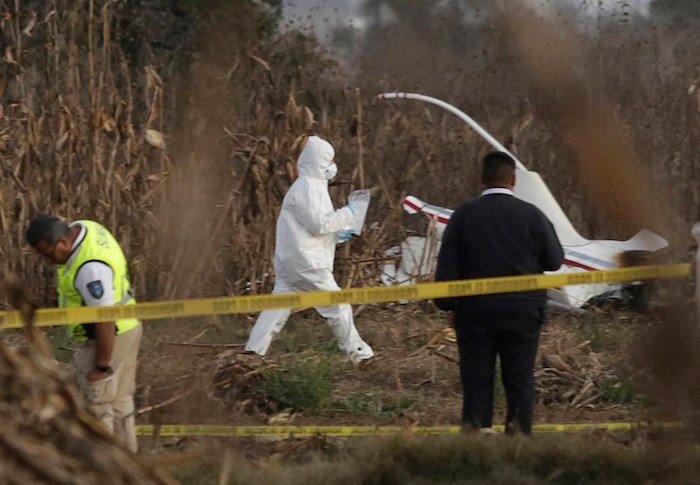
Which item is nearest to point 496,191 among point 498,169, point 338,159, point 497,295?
point 498,169

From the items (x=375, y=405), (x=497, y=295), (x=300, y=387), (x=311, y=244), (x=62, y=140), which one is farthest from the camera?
(x=62, y=140)

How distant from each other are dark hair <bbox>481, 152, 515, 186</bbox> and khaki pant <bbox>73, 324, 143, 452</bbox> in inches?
76.6

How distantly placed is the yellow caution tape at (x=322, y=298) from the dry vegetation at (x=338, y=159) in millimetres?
410

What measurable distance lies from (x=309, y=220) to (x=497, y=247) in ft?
10.1

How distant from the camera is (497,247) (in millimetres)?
→ 6391

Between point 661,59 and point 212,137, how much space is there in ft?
19.0

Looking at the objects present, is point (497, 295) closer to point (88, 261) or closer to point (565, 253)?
point (88, 261)

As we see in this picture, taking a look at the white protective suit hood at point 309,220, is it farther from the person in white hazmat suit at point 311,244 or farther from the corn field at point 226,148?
the corn field at point 226,148

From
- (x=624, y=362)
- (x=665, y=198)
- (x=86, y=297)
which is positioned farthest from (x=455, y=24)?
(x=86, y=297)

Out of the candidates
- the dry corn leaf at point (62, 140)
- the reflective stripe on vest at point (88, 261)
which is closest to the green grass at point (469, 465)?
the reflective stripe on vest at point (88, 261)

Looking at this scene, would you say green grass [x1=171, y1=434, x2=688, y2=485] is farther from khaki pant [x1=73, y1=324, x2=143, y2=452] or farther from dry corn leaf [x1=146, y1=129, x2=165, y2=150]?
dry corn leaf [x1=146, y1=129, x2=165, y2=150]

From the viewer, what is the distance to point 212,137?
1224 cm

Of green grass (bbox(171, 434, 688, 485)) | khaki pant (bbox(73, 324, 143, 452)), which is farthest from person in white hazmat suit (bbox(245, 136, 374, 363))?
green grass (bbox(171, 434, 688, 485))

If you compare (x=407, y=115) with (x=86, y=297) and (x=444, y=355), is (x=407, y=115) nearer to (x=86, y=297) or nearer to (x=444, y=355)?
(x=444, y=355)
